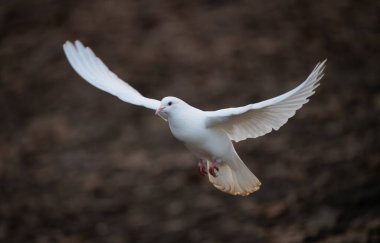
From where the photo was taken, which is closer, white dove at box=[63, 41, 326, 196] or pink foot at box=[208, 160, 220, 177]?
white dove at box=[63, 41, 326, 196]

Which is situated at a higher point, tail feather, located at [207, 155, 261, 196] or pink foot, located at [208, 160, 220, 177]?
tail feather, located at [207, 155, 261, 196]

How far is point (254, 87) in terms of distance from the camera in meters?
13.8

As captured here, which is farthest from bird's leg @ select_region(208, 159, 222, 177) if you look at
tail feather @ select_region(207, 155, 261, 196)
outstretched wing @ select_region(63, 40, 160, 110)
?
outstretched wing @ select_region(63, 40, 160, 110)

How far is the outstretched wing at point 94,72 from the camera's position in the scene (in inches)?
203

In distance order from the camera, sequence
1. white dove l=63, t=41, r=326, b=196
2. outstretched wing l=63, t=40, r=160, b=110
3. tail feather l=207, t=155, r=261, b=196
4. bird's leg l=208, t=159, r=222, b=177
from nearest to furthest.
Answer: white dove l=63, t=41, r=326, b=196, bird's leg l=208, t=159, r=222, b=177, tail feather l=207, t=155, r=261, b=196, outstretched wing l=63, t=40, r=160, b=110

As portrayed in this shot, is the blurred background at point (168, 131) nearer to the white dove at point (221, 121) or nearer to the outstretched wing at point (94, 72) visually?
the white dove at point (221, 121)

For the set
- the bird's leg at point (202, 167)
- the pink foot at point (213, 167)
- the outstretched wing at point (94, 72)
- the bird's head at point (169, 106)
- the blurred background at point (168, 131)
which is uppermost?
the blurred background at point (168, 131)

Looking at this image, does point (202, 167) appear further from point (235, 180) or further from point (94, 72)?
point (94, 72)

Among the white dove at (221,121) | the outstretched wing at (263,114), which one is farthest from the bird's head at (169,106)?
the outstretched wing at (263,114)

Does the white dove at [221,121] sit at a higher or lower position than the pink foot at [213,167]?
higher

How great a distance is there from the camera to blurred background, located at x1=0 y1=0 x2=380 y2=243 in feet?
36.0

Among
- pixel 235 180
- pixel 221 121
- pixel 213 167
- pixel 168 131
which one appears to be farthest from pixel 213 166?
pixel 168 131

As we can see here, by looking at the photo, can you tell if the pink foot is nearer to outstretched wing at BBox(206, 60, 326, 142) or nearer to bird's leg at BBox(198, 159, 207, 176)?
bird's leg at BBox(198, 159, 207, 176)

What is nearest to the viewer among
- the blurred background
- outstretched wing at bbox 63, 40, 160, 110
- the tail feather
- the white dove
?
the white dove
